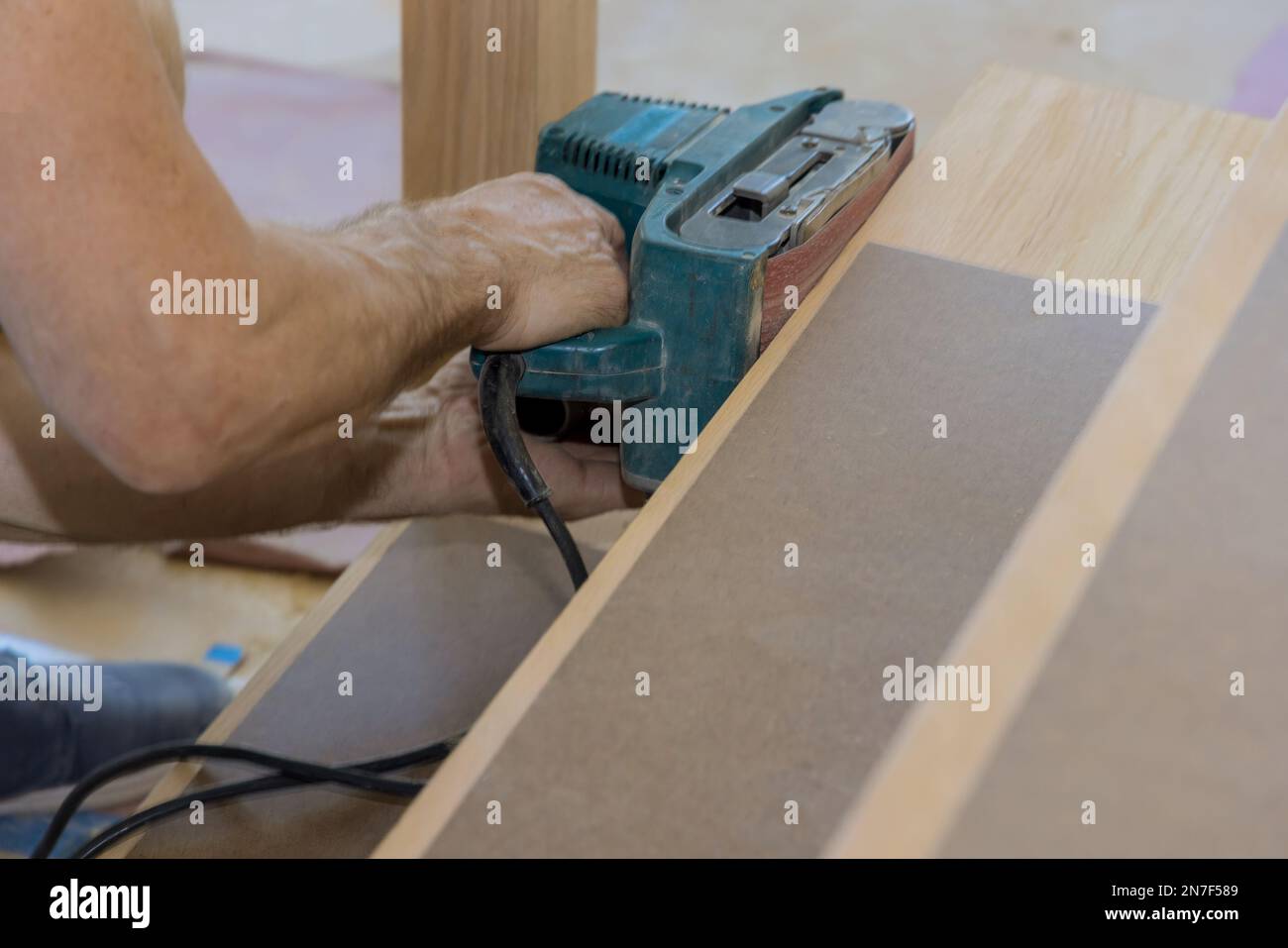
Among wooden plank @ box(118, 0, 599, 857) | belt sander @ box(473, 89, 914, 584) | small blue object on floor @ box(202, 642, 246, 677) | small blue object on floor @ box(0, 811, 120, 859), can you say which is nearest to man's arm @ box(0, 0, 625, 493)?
belt sander @ box(473, 89, 914, 584)

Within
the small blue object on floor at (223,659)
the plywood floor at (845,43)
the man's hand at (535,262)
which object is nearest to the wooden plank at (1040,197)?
the man's hand at (535,262)

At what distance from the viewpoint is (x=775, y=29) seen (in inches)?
112

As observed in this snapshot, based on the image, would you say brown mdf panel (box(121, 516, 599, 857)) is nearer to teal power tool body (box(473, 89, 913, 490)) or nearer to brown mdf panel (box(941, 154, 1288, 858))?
teal power tool body (box(473, 89, 913, 490))

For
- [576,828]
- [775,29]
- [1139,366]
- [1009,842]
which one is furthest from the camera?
[775,29]

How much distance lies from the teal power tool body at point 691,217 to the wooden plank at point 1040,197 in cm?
5

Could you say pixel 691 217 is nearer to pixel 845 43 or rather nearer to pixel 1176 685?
pixel 1176 685

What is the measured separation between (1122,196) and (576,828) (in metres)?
0.70

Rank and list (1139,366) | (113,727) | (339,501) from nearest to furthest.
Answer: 1. (1139,366)
2. (339,501)
3. (113,727)

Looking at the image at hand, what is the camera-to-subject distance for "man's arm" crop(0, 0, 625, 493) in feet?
2.09

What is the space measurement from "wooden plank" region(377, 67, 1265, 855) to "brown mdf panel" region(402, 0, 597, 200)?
33 centimetres

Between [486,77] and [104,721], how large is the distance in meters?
0.84
